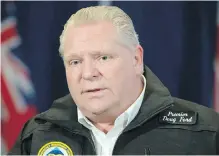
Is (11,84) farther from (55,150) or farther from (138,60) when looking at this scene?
(138,60)

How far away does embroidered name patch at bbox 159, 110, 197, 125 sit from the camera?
4.97 ft

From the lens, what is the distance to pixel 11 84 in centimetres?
229

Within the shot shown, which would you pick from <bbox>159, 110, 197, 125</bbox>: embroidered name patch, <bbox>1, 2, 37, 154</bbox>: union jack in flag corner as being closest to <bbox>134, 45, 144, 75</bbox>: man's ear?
<bbox>159, 110, 197, 125</bbox>: embroidered name patch

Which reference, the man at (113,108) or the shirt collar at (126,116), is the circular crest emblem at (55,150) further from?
the shirt collar at (126,116)

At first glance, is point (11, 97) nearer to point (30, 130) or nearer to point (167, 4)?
point (30, 130)

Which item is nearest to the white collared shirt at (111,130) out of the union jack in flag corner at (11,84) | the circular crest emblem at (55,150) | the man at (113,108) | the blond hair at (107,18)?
the man at (113,108)

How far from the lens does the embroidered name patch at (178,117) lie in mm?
1516

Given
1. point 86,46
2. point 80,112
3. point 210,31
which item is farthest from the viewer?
point 210,31

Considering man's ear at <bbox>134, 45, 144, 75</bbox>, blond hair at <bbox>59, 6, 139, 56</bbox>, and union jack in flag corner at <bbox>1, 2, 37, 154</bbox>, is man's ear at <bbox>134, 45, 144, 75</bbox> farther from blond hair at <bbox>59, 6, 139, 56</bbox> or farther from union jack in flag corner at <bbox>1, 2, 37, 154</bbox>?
union jack in flag corner at <bbox>1, 2, 37, 154</bbox>

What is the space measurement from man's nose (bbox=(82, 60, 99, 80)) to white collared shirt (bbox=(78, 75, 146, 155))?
193 mm

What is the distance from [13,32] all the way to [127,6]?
0.60 metres

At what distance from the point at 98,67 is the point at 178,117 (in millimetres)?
353

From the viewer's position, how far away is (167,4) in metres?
2.26

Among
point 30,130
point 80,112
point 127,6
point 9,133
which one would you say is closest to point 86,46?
point 80,112
